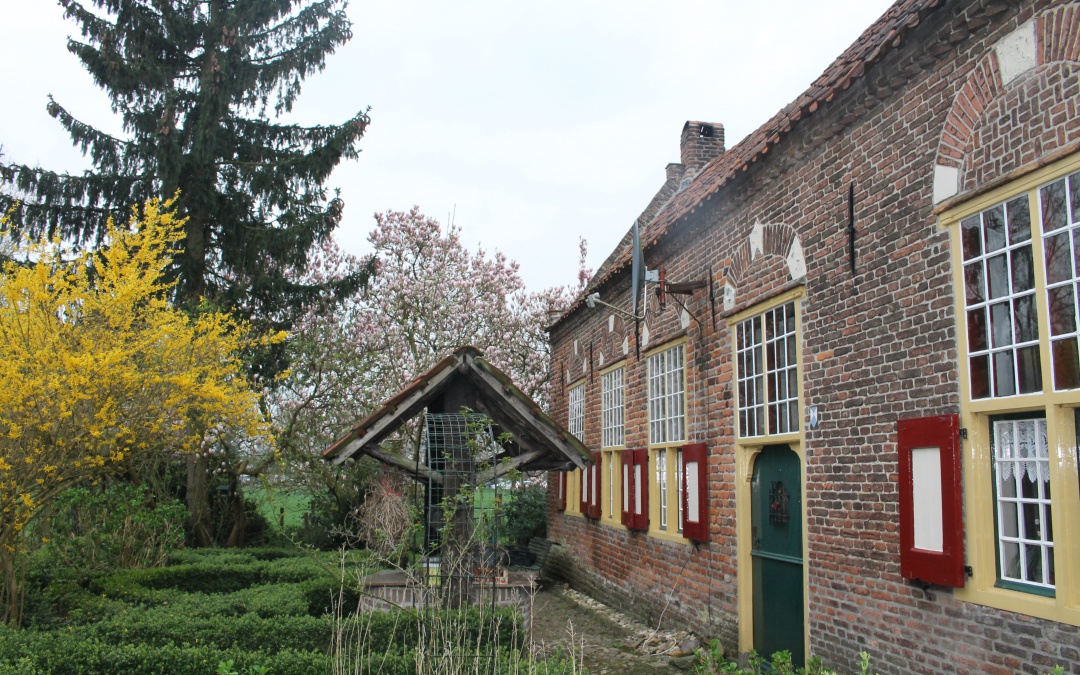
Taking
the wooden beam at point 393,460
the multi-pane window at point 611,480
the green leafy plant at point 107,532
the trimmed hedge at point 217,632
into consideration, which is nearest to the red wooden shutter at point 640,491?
the multi-pane window at point 611,480

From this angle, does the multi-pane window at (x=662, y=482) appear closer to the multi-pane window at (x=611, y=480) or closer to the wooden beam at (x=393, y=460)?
the multi-pane window at (x=611, y=480)

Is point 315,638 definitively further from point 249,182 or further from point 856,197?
point 249,182

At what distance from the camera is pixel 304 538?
17125 millimetres

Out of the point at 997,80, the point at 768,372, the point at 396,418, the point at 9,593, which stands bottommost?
the point at 9,593

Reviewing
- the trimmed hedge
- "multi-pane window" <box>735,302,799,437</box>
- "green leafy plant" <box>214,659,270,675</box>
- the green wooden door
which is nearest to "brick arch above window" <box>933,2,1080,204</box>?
Result: "multi-pane window" <box>735,302,799,437</box>

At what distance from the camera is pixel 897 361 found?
5.86 meters

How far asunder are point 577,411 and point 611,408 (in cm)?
249

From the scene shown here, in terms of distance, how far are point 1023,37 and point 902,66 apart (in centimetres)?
113

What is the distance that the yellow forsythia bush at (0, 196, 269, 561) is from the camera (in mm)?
6902

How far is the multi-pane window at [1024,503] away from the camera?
460cm

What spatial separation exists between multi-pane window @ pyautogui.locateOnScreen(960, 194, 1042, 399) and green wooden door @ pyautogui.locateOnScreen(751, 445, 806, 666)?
256cm

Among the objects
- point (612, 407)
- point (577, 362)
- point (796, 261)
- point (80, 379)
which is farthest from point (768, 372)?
point (577, 362)

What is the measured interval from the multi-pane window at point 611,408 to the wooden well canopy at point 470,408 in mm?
5352

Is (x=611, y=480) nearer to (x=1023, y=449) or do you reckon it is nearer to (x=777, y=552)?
(x=777, y=552)
